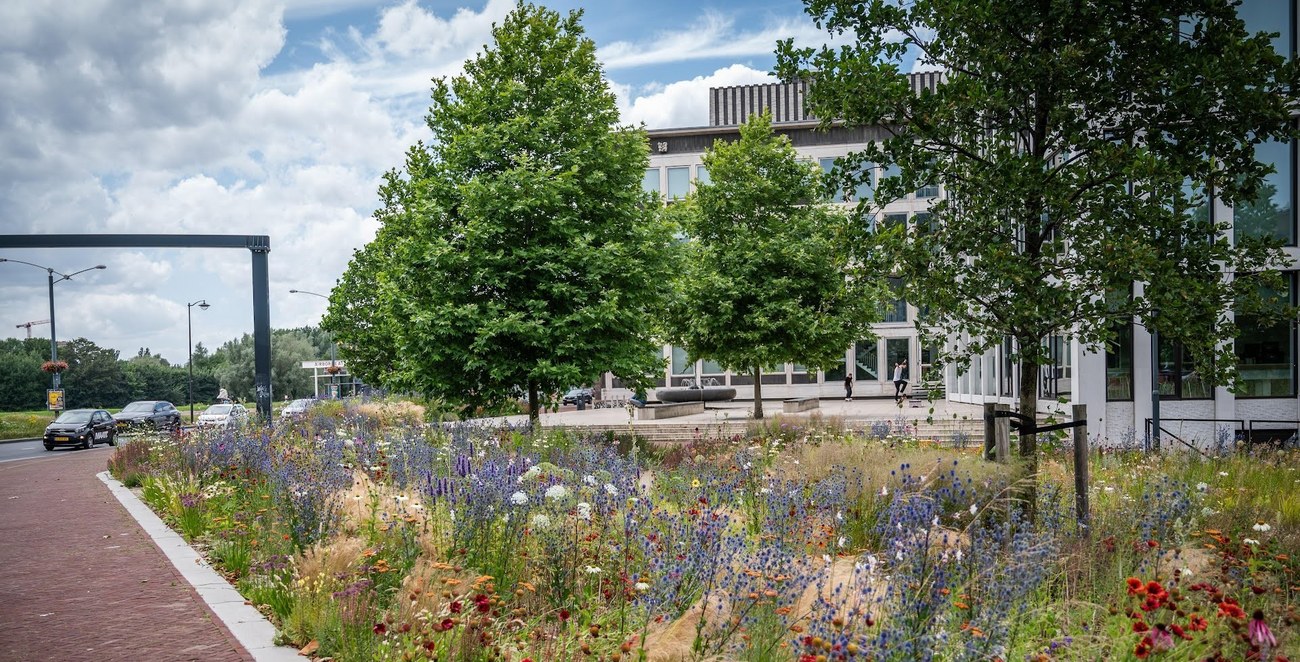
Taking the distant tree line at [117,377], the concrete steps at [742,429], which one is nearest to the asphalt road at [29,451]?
the concrete steps at [742,429]

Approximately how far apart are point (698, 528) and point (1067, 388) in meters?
20.4

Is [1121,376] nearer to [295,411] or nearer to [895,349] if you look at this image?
[295,411]

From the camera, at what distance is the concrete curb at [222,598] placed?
5770 millimetres

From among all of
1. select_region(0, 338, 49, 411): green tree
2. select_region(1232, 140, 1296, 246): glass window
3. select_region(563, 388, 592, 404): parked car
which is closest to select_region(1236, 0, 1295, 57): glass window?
select_region(1232, 140, 1296, 246): glass window

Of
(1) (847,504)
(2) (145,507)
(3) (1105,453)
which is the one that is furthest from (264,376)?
(3) (1105,453)

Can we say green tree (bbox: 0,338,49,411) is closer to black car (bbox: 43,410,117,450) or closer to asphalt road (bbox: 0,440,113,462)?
asphalt road (bbox: 0,440,113,462)

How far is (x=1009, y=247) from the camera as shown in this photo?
759 cm

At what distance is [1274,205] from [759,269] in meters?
13.1

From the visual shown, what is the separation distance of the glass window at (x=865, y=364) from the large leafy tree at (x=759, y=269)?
892 inches

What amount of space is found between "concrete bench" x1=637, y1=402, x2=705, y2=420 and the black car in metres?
20.3

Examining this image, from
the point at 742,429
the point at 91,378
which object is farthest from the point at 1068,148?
the point at 91,378

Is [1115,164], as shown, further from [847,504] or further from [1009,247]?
[847,504]

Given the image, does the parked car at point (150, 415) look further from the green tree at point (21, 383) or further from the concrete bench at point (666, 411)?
the green tree at point (21, 383)

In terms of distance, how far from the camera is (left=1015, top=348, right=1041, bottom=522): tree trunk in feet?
25.6
